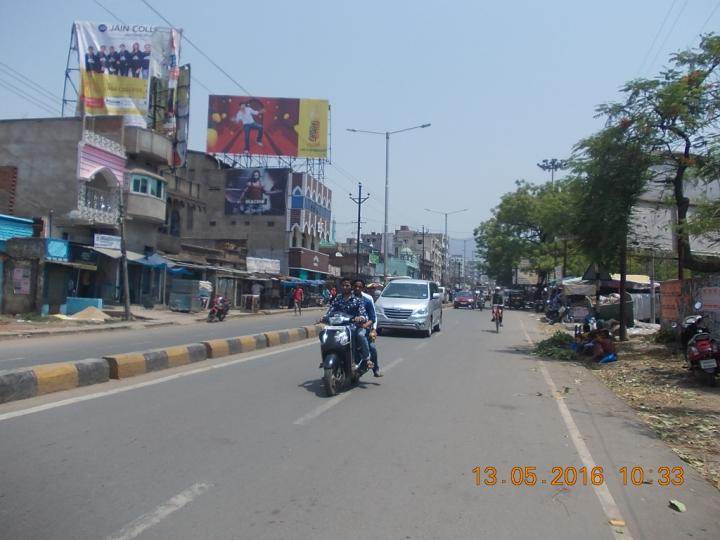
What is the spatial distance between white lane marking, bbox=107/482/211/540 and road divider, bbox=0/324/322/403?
445cm

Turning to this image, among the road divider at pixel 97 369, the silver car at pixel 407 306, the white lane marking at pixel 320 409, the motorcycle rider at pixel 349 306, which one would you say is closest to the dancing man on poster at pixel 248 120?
the silver car at pixel 407 306

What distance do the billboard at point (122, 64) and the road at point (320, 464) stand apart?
31.9 m

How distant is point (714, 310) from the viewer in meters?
14.5

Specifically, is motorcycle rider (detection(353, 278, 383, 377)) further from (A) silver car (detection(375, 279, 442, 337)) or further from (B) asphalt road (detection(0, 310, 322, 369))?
(A) silver car (detection(375, 279, 442, 337))

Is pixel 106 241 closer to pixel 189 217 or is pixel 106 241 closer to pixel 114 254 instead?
pixel 114 254

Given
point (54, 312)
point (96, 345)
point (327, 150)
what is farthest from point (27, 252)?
point (327, 150)

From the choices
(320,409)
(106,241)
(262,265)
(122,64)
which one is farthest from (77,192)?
(320,409)

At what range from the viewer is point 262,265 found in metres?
48.7

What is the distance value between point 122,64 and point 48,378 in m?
34.3

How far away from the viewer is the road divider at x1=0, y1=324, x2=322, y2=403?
26.6 feet

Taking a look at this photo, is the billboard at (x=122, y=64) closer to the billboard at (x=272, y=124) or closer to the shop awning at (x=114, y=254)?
the shop awning at (x=114, y=254)

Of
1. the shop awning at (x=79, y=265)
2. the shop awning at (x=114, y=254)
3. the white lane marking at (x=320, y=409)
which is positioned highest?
the shop awning at (x=114, y=254)

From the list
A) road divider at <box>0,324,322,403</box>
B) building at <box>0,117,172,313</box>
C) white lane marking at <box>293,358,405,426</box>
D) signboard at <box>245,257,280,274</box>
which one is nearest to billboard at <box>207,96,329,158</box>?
signboard at <box>245,257,280,274</box>

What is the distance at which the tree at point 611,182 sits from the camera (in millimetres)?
16188
